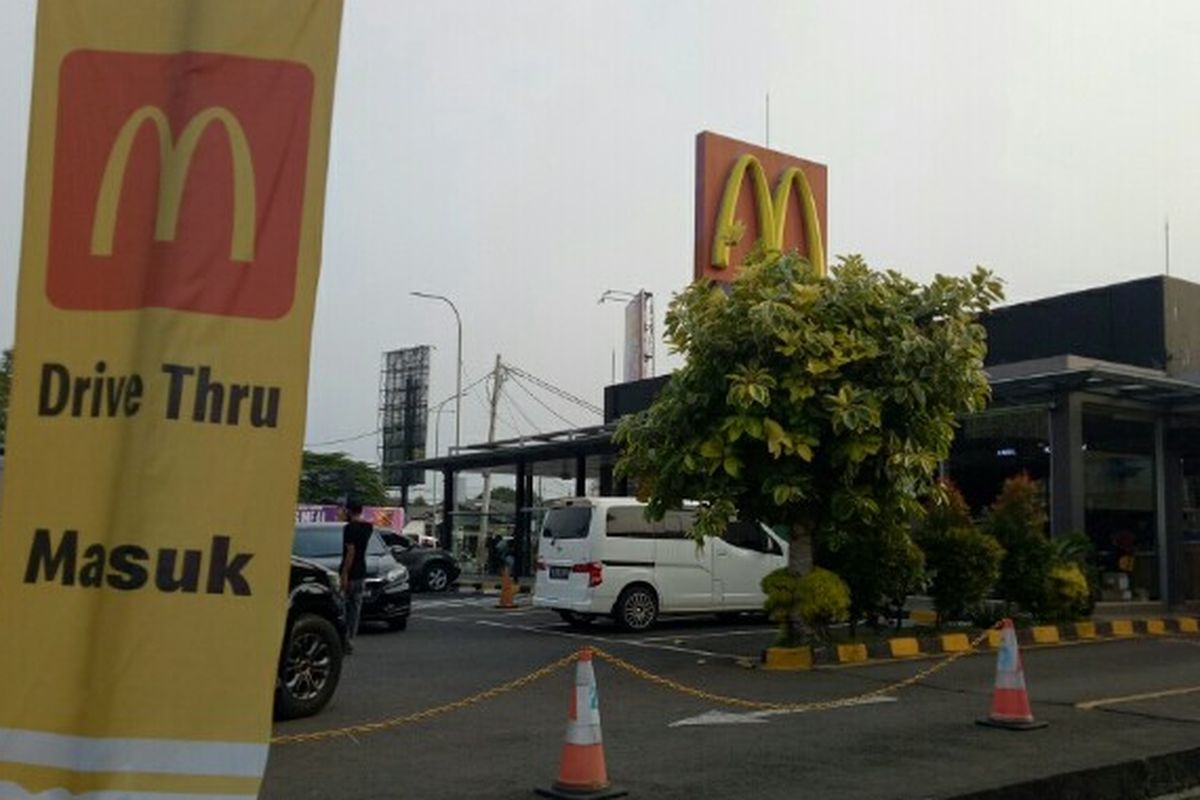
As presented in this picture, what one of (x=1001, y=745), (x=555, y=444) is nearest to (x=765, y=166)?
(x=555, y=444)

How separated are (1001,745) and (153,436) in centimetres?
756

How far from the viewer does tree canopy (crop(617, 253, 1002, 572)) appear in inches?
508

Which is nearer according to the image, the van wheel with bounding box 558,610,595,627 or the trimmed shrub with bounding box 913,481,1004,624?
the trimmed shrub with bounding box 913,481,1004,624

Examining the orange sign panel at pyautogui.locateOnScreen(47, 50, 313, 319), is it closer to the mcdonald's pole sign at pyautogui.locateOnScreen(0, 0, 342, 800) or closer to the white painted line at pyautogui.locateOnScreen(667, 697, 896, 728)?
the mcdonald's pole sign at pyautogui.locateOnScreen(0, 0, 342, 800)

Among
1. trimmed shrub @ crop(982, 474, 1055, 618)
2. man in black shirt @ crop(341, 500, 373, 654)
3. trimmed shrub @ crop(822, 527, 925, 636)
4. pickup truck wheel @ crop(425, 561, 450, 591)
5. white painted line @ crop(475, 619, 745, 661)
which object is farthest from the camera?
pickup truck wheel @ crop(425, 561, 450, 591)

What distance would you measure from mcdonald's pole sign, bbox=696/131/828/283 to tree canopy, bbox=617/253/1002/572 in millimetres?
7138

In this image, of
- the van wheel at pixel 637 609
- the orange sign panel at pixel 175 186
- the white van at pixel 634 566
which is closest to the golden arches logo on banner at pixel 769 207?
the white van at pixel 634 566

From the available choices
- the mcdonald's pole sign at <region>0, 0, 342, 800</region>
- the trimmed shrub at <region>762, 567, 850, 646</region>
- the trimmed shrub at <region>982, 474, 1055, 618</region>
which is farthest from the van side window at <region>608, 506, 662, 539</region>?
the mcdonald's pole sign at <region>0, 0, 342, 800</region>

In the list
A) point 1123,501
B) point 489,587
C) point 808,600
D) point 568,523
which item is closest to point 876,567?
point 808,600

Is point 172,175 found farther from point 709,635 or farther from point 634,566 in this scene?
point 709,635

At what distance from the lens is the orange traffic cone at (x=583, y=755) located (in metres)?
6.64

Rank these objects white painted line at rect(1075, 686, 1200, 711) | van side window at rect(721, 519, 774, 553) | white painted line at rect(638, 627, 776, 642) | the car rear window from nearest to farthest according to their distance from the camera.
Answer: white painted line at rect(1075, 686, 1200, 711) → the car rear window → white painted line at rect(638, 627, 776, 642) → van side window at rect(721, 519, 774, 553)

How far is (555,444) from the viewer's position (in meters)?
29.1

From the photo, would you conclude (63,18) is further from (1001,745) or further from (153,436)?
(1001,745)
